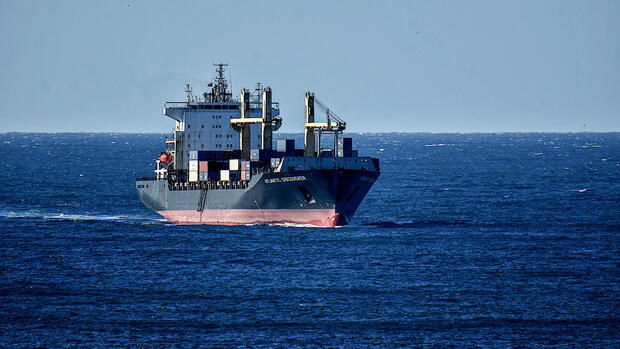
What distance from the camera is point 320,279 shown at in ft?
207

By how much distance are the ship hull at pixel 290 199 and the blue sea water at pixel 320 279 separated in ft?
8.15

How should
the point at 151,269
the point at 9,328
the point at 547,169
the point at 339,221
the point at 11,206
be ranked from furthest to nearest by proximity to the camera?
the point at 547,169, the point at 11,206, the point at 339,221, the point at 151,269, the point at 9,328

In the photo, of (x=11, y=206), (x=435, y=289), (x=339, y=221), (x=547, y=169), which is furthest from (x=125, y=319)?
(x=547, y=169)

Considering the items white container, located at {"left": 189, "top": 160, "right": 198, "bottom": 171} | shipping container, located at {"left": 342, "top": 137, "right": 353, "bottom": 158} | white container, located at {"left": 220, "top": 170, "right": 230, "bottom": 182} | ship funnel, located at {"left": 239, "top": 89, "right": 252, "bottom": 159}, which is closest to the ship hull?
white container, located at {"left": 220, "top": 170, "right": 230, "bottom": 182}

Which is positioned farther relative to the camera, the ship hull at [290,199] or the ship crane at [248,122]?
the ship crane at [248,122]

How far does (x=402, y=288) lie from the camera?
60312 millimetres

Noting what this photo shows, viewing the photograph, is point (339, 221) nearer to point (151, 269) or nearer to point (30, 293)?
point (151, 269)

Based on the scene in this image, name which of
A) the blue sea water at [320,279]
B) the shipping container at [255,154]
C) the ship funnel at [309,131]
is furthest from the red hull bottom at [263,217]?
the ship funnel at [309,131]

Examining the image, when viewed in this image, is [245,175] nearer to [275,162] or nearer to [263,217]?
[275,162]

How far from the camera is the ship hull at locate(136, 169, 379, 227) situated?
84.8 metres

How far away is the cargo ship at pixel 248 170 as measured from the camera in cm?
8581

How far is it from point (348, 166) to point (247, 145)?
1078cm

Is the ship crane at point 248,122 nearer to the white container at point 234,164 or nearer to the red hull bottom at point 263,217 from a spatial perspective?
the white container at point 234,164

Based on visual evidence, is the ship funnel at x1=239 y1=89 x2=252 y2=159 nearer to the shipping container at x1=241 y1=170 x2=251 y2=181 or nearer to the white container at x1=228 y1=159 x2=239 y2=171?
the white container at x1=228 y1=159 x2=239 y2=171
